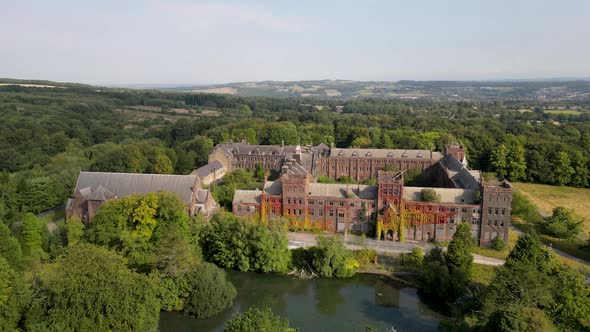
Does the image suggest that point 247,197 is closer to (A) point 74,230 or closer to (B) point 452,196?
(A) point 74,230

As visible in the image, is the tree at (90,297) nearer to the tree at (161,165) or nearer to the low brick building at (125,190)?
the low brick building at (125,190)

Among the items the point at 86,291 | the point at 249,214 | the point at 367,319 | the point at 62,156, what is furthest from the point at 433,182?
the point at 62,156

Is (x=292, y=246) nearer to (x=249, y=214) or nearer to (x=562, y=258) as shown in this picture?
(x=249, y=214)

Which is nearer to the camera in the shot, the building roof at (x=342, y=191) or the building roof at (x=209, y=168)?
the building roof at (x=342, y=191)

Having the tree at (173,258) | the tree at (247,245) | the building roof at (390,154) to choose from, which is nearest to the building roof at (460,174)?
the building roof at (390,154)

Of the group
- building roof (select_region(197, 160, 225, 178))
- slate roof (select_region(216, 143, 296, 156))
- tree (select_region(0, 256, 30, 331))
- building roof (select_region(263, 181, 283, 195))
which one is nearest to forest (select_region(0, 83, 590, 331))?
tree (select_region(0, 256, 30, 331))

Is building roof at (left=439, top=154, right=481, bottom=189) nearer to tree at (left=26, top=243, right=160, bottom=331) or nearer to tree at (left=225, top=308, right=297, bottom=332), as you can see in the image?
tree at (left=225, top=308, right=297, bottom=332)
